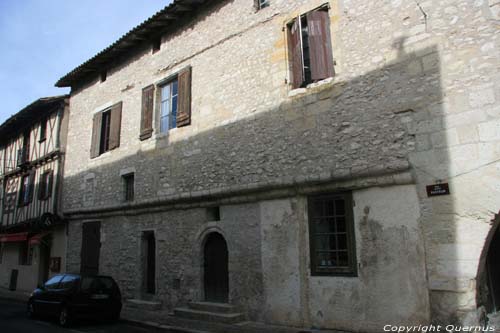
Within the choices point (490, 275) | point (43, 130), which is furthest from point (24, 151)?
point (490, 275)

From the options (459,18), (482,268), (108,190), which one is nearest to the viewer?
(482,268)

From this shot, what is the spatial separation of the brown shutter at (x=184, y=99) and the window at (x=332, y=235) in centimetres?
440

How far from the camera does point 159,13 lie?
10.7m

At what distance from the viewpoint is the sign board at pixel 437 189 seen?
5.68m

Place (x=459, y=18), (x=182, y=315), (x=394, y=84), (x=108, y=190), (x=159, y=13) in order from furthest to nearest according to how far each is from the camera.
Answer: (x=108, y=190)
(x=159, y=13)
(x=182, y=315)
(x=394, y=84)
(x=459, y=18)

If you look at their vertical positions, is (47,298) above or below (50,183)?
below

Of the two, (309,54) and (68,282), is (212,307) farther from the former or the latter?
(309,54)

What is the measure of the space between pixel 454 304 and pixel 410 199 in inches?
62.6

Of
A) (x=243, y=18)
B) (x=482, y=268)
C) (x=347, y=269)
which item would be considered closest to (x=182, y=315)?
(x=347, y=269)

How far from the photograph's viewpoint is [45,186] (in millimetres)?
15336

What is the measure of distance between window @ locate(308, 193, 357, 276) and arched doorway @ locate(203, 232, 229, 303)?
8.00 ft

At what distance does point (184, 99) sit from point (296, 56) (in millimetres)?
3508

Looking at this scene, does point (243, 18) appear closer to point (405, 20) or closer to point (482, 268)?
point (405, 20)

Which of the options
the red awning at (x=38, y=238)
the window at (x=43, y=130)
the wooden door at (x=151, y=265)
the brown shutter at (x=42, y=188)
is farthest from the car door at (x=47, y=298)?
the window at (x=43, y=130)
